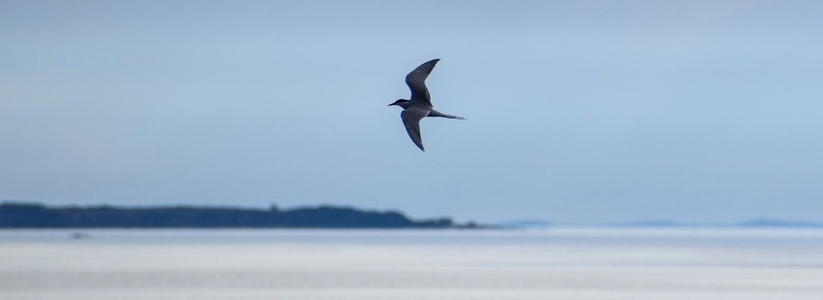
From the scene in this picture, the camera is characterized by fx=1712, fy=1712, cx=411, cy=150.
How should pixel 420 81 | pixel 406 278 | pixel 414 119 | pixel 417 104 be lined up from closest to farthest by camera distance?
pixel 414 119, pixel 417 104, pixel 420 81, pixel 406 278

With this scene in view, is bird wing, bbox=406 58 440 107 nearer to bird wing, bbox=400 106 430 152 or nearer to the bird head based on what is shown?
the bird head

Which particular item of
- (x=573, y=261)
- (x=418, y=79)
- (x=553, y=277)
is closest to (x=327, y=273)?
(x=553, y=277)

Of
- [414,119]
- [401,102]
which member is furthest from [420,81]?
[414,119]

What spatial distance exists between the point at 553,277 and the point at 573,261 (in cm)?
2561

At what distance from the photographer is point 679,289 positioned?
220 feet

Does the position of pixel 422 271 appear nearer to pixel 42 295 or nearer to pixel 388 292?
pixel 388 292

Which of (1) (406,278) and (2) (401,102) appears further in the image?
(1) (406,278)

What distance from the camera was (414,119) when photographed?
77.9ft

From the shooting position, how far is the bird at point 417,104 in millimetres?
23342

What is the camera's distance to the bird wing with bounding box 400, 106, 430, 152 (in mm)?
23016

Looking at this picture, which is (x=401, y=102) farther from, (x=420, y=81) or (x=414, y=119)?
(x=414, y=119)

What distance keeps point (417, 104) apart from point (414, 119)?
95cm

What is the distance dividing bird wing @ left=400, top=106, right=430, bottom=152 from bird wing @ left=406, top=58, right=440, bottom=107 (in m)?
0.54

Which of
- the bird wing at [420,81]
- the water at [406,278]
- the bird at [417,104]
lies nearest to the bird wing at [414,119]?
the bird at [417,104]
